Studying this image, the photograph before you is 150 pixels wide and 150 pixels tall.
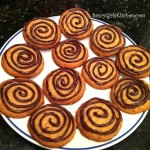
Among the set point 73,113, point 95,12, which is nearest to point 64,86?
point 73,113

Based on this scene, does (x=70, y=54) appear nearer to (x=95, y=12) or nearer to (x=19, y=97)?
(x=19, y=97)

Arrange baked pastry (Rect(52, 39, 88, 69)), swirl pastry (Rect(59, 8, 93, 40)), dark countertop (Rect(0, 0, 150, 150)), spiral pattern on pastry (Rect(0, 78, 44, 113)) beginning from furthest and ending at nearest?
dark countertop (Rect(0, 0, 150, 150)), swirl pastry (Rect(59, 8, 93, 40)), baked pastry (Rect(52, 39, 88, 69)), spiral pattern on pastry (Rect(0, 78, 44, 113))

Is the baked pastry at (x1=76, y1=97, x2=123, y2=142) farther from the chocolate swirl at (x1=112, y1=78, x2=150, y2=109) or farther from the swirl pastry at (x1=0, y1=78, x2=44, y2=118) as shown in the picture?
the swirl pastry at (x1=0, y1=78, x2=44, y2=118)

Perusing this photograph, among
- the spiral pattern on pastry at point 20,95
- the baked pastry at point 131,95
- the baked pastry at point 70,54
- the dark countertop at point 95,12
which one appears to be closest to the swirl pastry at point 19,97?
the spiral pattern on pastry at point 20,95

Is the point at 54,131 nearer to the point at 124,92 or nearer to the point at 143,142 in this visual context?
the point at 124,92

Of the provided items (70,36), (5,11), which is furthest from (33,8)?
(70,36)

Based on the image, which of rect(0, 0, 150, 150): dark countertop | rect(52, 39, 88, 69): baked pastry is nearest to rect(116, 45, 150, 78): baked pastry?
rect(52, 39, 88, 69): baked pastry

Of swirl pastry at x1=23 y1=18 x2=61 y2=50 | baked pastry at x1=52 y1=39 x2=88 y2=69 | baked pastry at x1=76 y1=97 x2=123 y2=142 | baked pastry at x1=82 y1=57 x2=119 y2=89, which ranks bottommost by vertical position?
baked pastry at x1=76 y1=97 x2=123 y2=142
